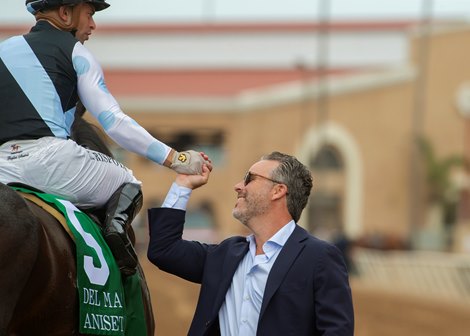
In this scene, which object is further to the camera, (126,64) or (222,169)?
(126,64)

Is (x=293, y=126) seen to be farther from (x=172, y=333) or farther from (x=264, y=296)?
(x=264, y=296)

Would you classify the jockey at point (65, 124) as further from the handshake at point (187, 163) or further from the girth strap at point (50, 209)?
the girth strap at point (50, 209)

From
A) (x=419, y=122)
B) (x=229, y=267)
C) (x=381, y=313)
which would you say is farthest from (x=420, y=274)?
(x=229, y=267)

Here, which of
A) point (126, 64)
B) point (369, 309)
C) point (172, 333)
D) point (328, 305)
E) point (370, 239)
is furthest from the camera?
point (126, 64)

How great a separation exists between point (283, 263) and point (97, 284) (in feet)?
2.51

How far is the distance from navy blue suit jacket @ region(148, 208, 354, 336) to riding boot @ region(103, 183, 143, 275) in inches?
7.8

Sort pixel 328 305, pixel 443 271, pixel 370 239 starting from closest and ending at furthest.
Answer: pixel 328 305 → pixel 443 271 → pixel 370 239

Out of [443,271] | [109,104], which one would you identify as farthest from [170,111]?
[109,104]

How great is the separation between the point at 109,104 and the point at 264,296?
1082mm

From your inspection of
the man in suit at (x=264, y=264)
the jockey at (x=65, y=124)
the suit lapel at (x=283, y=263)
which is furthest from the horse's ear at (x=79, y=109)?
the suit lapel at (x=283, y=263)

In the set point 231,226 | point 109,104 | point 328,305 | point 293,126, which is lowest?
point 231,226

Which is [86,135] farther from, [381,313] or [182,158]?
[381,313]

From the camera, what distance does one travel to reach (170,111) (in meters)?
57.7

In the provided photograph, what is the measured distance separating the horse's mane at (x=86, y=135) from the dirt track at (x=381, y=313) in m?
12.0
